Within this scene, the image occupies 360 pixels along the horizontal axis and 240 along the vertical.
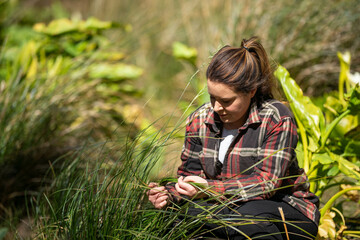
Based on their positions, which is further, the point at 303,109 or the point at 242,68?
the point at 303,109

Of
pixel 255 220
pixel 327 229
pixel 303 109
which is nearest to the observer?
pixel 255 220

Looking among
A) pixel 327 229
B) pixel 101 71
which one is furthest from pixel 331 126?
pixel 101 71

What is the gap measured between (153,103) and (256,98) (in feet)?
12.1

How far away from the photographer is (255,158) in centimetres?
188

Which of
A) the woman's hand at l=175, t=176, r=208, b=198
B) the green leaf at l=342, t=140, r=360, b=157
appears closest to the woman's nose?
the woman's hand at l=175, t=176, r=208, b=198

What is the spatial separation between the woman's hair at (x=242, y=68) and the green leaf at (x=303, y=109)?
0.49 m

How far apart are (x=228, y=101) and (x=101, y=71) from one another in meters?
2.79

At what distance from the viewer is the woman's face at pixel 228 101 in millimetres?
1775

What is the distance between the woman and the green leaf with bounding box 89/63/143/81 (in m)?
2.50

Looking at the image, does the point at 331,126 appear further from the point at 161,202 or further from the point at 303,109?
the point at 161,202

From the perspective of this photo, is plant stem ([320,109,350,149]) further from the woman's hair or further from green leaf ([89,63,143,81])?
green leaf ([89,63,143,81])

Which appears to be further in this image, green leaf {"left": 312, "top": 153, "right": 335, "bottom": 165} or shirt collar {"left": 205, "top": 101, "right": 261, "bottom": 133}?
green leaf {"left": 312, "top": 153, "right": 335, "bottom": 165}

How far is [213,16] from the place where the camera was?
5887 mm

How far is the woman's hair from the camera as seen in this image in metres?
1.77
